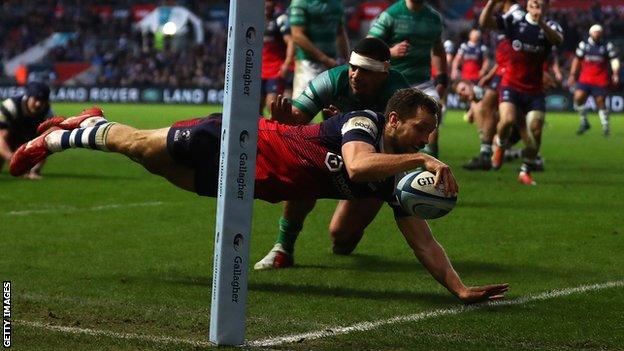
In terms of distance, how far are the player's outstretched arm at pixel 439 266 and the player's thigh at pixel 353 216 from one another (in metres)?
1.55

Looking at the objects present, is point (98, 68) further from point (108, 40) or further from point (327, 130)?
point (327, 130)

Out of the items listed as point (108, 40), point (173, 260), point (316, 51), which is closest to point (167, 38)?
point (108, 40)

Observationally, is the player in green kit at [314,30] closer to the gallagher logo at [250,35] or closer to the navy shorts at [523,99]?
the navy shorts at [523,99]

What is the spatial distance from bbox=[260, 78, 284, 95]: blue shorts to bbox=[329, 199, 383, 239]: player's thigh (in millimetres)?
10405

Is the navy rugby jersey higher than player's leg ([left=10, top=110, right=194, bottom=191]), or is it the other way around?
player's leg ([left=10, top=110, right=194, bottom=191])

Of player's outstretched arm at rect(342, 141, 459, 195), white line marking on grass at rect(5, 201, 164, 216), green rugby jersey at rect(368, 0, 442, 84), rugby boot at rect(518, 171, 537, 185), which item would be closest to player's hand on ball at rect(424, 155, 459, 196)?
player's outstretched arm at rect(342, 141, 459, 195)

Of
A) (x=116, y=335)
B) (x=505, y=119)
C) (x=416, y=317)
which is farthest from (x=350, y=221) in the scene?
(x=505, y=119)

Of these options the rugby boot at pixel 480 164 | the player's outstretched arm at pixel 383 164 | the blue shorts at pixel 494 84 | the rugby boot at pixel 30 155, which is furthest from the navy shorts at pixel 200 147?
the blue shorts at pixel 494 84

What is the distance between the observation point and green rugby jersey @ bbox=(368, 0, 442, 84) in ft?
41.2

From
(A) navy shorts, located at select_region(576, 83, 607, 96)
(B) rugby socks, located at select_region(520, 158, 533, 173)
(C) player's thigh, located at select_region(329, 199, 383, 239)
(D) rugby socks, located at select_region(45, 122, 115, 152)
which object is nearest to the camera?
(D) rugby socks, located at select_region(45, 122, 115, 152)

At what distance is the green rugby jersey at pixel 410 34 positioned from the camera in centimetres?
1255

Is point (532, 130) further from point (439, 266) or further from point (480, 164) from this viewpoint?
point (439, 266)

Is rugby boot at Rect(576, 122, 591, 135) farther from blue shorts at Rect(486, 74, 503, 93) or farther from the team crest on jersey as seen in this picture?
the team crest on jersey

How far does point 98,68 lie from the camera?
5509cm
